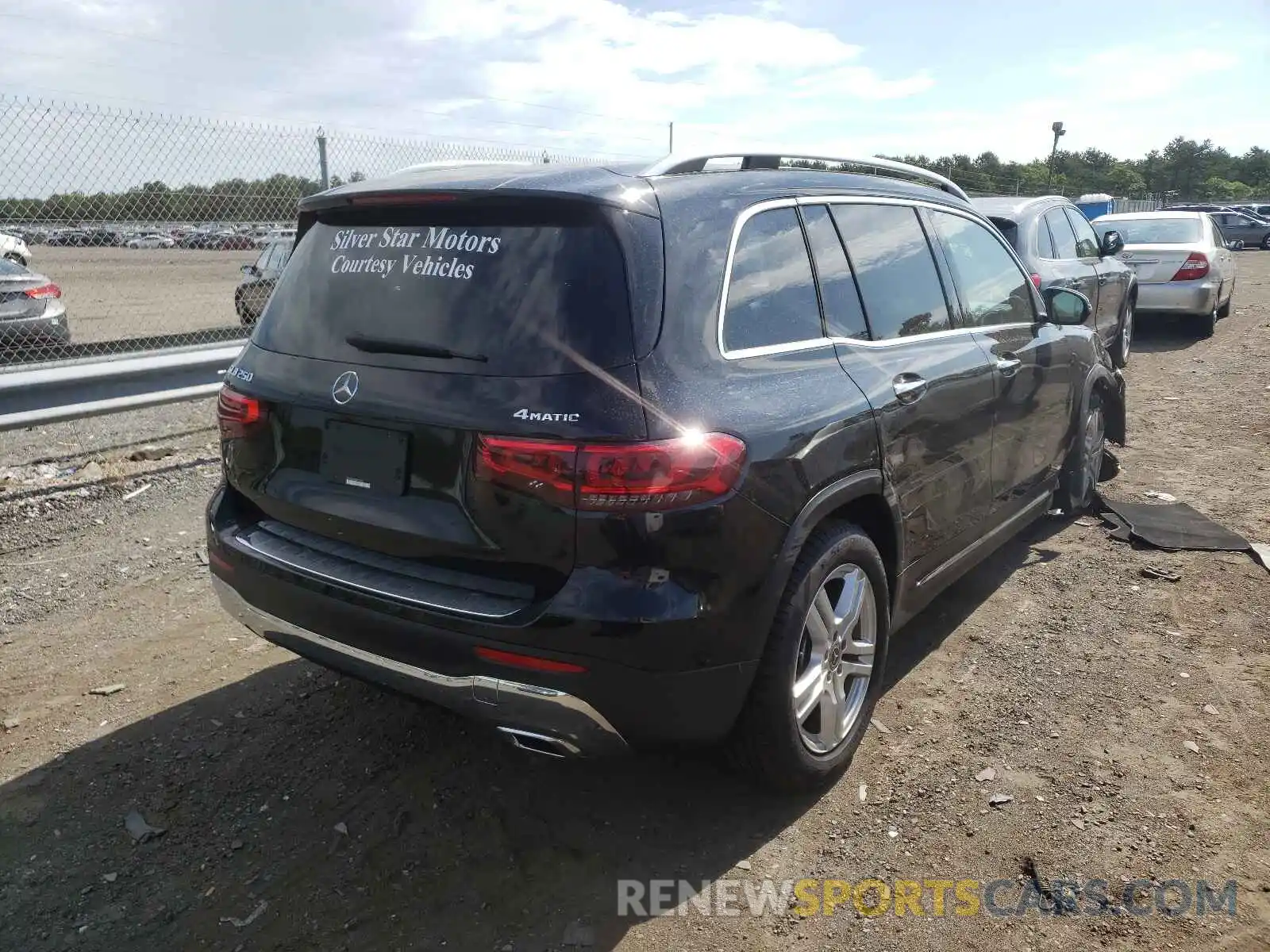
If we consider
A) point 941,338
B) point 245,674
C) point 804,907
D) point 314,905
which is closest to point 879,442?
point 941,338

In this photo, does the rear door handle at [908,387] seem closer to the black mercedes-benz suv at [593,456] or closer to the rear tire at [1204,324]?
the black mercedes-benz suv at [593,456]

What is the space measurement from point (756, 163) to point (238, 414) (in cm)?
186

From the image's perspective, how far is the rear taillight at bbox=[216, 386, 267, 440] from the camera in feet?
9.78

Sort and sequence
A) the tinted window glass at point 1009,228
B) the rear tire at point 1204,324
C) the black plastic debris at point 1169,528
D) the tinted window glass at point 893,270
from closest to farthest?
the tinted window glass at point 893,270, the black plastic debris at point 1169,528, the tinted window glass at point 1009,228, the rear tire at point 1204,324

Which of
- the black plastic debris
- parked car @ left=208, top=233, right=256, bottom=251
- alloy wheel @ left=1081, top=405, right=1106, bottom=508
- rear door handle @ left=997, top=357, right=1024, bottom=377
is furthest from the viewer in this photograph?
parked car @ left=208, top=233, right=256, bottom=251

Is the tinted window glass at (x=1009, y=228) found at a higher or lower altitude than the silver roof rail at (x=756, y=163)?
lower

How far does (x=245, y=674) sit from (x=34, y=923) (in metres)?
Answer: 1.37

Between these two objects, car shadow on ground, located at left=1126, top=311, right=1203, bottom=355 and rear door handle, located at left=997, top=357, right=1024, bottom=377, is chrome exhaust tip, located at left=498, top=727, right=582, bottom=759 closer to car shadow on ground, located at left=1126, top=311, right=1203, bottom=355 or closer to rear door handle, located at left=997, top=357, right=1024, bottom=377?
rear door handle, located at left=997, top=357, right=1024, bottom=377

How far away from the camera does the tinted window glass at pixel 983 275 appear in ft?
13.3

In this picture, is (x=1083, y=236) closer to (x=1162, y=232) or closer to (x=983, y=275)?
(x=1162, y=232)

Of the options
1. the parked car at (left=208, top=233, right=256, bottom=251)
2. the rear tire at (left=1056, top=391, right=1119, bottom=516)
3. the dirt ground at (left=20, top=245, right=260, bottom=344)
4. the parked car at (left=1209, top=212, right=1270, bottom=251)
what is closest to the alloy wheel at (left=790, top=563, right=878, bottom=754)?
the rear tire at (left=1056, top=391, right=1119, bottom=516)

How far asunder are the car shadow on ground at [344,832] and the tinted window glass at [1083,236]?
24.4 ft

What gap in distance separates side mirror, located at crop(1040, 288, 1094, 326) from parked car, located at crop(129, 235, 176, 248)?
21.0 feet

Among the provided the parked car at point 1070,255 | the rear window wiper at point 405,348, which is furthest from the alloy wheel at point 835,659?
the parked car at point 1070,255
